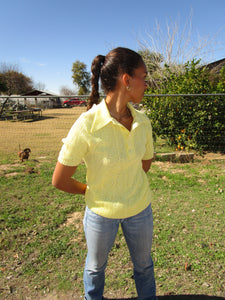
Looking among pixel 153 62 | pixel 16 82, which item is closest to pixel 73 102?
pixel 153 62

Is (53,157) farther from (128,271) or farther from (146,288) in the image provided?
(146,288)

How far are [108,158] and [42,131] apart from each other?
17.5ft

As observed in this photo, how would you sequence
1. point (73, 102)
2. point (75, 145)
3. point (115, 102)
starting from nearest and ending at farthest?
point (75, 145), point (115, 102), point (73, 102)

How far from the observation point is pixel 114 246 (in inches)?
95.3

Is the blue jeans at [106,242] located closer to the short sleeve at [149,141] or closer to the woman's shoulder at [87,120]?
the short sleeve at [149,141]

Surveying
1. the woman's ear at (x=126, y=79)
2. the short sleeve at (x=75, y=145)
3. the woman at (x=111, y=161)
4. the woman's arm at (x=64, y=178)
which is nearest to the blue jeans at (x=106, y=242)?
the woman at (x=111, y=161)

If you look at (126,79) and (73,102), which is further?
(73,102)

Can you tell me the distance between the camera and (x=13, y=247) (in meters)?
2.41

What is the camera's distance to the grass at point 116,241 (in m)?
1.93

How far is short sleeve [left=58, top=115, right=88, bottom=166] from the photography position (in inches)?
42.6

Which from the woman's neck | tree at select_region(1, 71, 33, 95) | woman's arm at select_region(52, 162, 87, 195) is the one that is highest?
tree at select_region(1, 71, 33, 95)

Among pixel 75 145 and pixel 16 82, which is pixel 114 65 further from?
pixel 16 82

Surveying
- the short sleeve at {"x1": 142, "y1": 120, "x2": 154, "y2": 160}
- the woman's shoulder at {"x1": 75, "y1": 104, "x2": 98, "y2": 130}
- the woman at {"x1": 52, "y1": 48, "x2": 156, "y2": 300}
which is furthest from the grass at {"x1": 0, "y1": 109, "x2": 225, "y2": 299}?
the woman's shoulder at {"x1": 75, "y1": 104, "x2": 98, "y2": 130}

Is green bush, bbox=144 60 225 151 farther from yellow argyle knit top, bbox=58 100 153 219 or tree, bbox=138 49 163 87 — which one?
yellow argyle knit top, bbox=58 100 153 219
